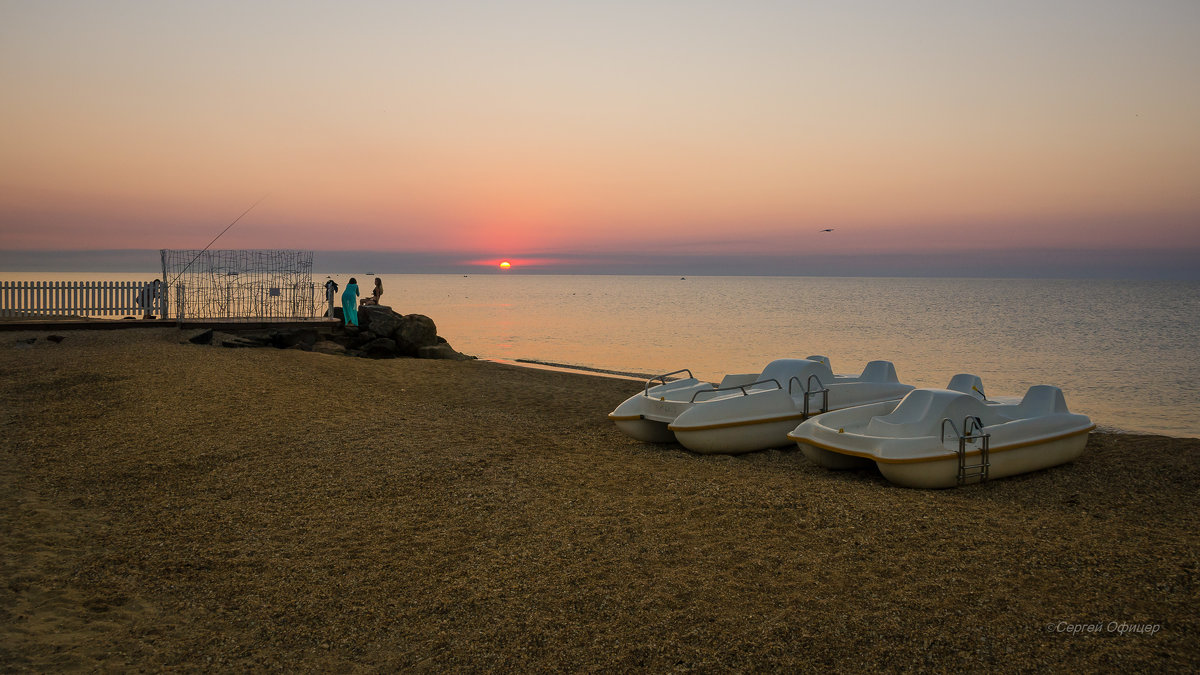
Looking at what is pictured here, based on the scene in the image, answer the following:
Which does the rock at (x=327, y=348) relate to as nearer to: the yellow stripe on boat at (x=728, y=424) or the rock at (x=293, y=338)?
the rock at (x=293, y=338)

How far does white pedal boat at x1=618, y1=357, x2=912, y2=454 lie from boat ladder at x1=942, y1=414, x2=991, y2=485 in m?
2.08

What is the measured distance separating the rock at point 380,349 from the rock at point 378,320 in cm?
43

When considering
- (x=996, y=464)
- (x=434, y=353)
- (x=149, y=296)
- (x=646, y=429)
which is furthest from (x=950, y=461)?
(x=149, y=296)

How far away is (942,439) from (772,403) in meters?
2.30

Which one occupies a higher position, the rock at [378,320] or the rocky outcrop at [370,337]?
the rock at [378,320]

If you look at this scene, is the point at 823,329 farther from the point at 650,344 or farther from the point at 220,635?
the point at 220,635

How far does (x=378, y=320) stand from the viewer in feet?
70.2

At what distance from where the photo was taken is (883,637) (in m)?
4.24

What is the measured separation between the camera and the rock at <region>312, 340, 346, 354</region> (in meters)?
19.6

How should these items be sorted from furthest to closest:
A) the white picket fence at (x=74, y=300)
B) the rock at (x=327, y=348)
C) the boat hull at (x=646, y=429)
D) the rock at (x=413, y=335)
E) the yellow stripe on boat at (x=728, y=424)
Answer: the white picket fence at (x=74, y=300) < the rock at (x=413, y=335) < the rock at (x=327, y=348) < the boat hull at (x=646, y=429) < the yellow stripe on boat at (x=728, y=424)

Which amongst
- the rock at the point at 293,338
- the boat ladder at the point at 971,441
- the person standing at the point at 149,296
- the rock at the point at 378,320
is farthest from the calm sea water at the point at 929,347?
the person standing at the point at 149,296

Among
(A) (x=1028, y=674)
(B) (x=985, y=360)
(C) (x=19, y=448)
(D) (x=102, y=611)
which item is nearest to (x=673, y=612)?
(A) (x=1028, y=674)

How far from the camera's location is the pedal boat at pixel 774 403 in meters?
9.27

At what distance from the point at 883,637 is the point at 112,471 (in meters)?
7.39
